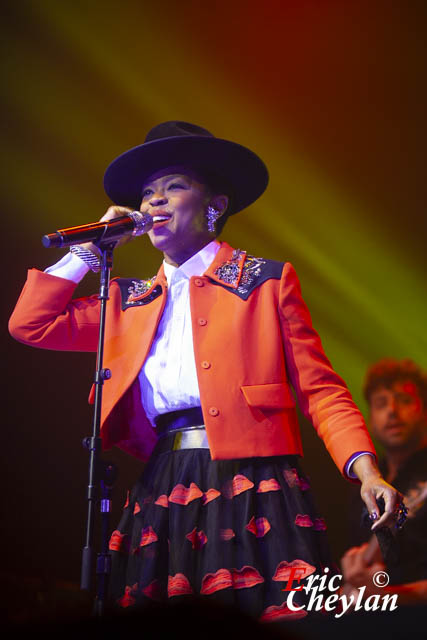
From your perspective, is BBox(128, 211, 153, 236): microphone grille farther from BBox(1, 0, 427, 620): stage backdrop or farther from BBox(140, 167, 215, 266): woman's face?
BBox(1, 0, 427, 620): stage backdrop

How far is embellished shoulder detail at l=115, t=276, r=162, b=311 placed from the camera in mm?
2037

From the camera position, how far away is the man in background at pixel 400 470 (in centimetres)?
319

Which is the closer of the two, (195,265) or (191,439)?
(191,439)

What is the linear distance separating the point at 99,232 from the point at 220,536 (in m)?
0.78

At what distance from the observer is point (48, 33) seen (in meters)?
3.25

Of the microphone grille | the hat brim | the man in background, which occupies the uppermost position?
the hat brim

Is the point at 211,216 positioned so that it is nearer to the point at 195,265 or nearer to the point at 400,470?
the point at 195,265

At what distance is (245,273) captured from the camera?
1.98 metres

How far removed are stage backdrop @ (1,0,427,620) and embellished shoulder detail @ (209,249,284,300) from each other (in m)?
1.38

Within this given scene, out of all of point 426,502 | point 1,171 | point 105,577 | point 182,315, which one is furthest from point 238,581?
point 1,171

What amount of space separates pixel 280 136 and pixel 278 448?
8.05 ft

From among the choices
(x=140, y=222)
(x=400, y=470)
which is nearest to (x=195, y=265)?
(x=140, y=222)

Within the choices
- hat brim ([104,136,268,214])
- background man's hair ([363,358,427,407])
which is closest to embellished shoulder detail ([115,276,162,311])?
hat brim ([104,136,268,214])

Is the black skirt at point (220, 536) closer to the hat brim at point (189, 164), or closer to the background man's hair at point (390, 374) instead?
the hat brim at point (189, 164)
